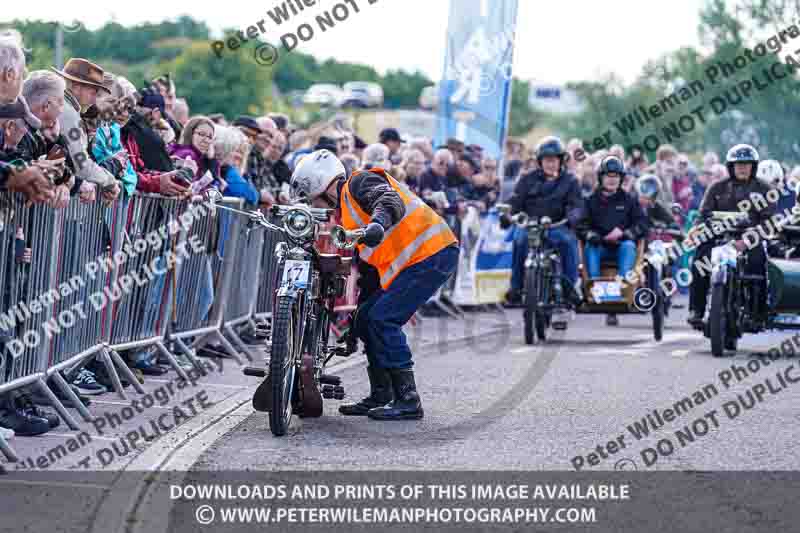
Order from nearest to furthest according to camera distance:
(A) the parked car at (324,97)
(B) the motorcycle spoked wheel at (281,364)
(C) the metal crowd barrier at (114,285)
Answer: (C) the metal crowd barrier at (114,285)
(B) the motorcycle spoked wheel at (281,364)
(A) the parked car at (324,97)

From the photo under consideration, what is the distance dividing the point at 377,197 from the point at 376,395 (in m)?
1.36

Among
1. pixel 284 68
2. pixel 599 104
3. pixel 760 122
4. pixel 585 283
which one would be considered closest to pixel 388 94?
pixel 284 68

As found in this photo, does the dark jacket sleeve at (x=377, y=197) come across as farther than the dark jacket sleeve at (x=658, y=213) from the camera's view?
No

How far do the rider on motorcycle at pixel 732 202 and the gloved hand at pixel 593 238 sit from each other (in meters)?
1.84

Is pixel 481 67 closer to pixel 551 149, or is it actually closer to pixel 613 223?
pixel 613 223

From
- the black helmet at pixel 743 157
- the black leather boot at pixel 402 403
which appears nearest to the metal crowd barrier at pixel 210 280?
the black leather boot at pixel 402 403

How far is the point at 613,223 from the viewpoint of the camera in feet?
60.1

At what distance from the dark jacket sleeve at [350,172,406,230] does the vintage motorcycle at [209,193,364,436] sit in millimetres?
236

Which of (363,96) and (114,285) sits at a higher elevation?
(363,96)

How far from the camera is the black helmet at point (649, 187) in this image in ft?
68.3

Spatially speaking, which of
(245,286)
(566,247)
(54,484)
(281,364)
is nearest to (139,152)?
(245,286)

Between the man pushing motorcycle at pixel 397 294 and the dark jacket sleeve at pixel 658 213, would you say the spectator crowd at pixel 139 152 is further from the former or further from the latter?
the dark jacket sleeve at pixel 658 213

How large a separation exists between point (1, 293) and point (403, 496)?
7.84 ft

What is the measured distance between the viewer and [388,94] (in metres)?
186
